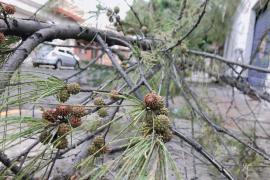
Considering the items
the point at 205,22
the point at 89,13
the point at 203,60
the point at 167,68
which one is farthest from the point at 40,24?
the point at 205,22

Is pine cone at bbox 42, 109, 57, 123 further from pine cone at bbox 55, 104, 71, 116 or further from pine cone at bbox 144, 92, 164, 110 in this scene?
pine cone at bbox 144, 92, 164, 110

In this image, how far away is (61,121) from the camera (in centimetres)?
86

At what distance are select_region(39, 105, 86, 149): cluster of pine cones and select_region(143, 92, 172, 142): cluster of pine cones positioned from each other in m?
0.15

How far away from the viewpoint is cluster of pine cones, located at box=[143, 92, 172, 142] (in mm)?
748

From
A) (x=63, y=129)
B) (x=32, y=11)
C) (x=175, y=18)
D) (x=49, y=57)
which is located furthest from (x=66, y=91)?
(x=175, y=18)

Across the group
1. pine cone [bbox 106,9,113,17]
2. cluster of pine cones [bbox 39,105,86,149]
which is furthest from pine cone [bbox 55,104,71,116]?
pine cone [bbox 106,9,113,17]

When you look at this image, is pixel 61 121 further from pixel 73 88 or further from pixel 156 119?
pixel 156 119

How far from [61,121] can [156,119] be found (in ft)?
0.76

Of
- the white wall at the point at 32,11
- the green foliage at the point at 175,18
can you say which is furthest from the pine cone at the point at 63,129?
the green foliage at the point at 175,18

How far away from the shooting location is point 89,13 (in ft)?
6.23

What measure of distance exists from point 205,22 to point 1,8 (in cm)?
327

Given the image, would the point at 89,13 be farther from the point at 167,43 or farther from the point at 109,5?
the point at 167,43

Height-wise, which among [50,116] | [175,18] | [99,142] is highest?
[175,18]

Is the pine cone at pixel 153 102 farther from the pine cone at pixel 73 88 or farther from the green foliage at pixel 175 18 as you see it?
the green foliage at pixel 175 18
